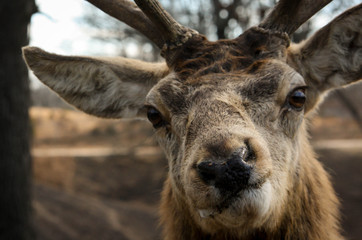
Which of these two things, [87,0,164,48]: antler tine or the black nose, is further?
[87,0,164,48]: antler tine

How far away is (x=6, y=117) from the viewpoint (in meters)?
7.67

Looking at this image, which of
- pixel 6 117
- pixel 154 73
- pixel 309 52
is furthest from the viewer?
pixel 6 117

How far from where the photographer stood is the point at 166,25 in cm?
412

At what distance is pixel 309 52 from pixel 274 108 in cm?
106

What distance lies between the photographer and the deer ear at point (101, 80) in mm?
4555

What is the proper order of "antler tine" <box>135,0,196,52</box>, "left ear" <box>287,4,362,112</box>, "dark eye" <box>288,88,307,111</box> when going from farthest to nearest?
"left ear" <box>287,4,362,112</box> → "antler tine" <box>135,0,196,52</box> → "dark eye" <box>288,88,307,111</box>

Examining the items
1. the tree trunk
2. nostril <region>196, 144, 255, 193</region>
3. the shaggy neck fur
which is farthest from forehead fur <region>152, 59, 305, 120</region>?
the tree trunk

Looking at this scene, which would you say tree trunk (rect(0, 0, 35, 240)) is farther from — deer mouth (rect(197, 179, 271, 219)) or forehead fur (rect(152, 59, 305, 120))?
deer mouth (rect(197, 179, 271, 219))

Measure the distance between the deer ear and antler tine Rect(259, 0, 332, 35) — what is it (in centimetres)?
131

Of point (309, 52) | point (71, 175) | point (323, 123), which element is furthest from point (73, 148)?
point (309, 52)

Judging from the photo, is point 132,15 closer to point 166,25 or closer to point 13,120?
point 166,25

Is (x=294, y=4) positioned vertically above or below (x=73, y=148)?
above

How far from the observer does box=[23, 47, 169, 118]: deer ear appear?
14.9ft

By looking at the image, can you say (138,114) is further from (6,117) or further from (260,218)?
(6,117)
